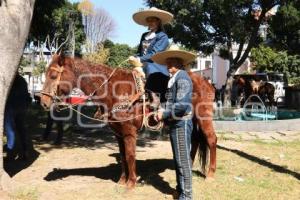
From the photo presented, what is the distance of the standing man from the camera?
594cm

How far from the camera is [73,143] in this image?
11.9m

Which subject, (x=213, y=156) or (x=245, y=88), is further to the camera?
Answer: (x=245, y=88)

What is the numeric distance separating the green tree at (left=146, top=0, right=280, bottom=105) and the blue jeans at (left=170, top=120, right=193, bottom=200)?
659 inches

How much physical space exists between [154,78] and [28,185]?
2686mm

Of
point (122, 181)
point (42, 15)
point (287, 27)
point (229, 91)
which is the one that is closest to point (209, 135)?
point (122, 181)

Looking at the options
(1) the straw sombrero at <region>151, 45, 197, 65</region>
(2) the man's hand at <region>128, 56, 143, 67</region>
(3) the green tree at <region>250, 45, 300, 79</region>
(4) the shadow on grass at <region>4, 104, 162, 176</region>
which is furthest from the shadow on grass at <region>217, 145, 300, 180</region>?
(3) the green tree at <region>250, 45, 300, 79</region>

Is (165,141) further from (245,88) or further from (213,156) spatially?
(245,88)

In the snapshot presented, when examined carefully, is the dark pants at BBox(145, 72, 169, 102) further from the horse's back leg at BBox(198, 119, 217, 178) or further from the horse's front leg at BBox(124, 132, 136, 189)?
the horse's back leg at BBox(198, 119, 217, 178)

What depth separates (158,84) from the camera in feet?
23.9

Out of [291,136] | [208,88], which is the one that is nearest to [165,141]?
[291,136]

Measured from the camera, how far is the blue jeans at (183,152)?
6078 mm

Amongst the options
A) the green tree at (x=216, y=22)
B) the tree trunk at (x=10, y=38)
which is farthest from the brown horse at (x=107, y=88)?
the green tree at (x=216, y=22)

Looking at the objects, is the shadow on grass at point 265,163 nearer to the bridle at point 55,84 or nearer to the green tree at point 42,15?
the bridle at point 55,84

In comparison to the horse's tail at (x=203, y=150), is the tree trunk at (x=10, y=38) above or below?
above
